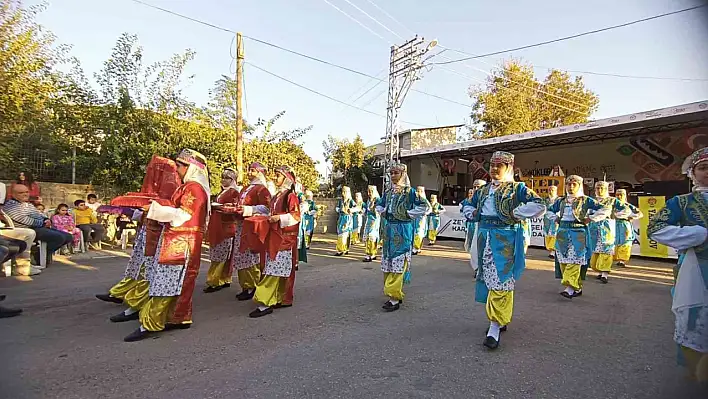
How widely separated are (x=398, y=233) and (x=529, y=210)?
1.87m

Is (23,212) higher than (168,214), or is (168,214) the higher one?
(168,214)

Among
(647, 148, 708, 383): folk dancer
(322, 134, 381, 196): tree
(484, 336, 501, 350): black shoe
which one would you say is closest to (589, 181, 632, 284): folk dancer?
(484, 336, 501, 350): black shoe

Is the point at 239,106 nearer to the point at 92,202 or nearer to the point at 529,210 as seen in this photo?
the point at 92,202

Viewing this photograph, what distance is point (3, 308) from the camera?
439 centimetres

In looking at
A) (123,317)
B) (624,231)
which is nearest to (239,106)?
(123,317)

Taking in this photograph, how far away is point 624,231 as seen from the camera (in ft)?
27.9

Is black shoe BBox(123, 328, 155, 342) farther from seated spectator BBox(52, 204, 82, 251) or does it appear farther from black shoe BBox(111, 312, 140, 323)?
seated spectator BBox(52, 204, 82, 251)

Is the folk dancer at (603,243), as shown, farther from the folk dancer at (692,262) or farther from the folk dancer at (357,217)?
the folk dancer at (357,217)

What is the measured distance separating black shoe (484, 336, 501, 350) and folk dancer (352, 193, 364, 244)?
7.01 meters

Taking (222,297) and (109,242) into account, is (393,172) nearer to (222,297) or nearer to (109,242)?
(222,297)

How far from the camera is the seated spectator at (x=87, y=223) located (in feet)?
30.5

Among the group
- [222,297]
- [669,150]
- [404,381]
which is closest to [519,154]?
[669,150]

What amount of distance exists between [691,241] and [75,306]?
19.9ft

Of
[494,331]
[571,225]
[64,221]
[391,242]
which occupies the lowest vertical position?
[494,331]
